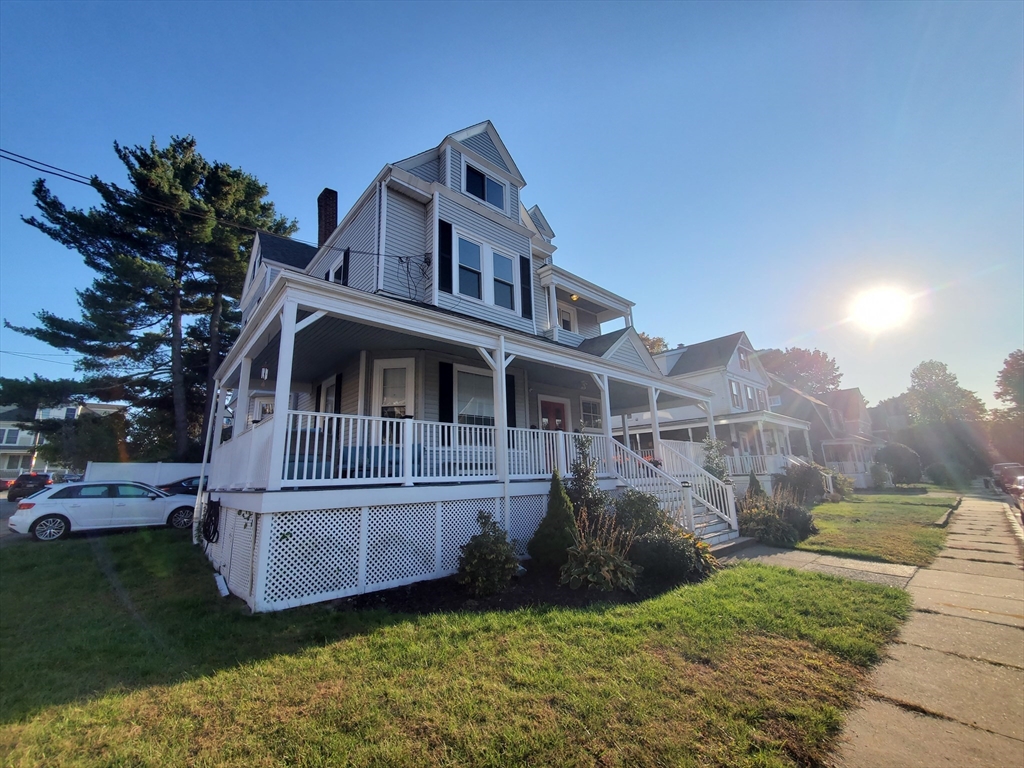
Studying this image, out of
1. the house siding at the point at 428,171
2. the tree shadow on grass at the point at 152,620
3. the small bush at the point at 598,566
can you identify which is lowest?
the tree shadow on grass at the point at 152,620

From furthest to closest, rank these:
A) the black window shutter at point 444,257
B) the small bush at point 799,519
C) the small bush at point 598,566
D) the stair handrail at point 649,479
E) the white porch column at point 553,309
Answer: the white porch column at point 553,309, the small bush at point 799,519, the black window shutter at point 444,257, the stair handrail at point 649,479, the small bush at point 598,566

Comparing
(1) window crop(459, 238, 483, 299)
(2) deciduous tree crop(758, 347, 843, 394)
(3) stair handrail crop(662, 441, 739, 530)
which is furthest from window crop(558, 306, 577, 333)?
(2) deciduous tree crop(758, 347, 843, 394)

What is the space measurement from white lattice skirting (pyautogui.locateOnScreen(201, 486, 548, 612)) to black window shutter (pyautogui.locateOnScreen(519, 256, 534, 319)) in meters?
6.05

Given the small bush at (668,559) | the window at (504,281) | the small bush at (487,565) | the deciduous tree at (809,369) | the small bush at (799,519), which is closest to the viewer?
the small bush at (487,565)

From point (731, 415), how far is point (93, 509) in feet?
79.6

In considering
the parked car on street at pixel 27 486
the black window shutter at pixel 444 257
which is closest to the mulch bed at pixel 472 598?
the black window shutter at pixel 444 257

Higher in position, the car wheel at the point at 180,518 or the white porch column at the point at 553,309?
the white porch column at the point at 553,309

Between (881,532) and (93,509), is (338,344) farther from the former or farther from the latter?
(881,532)

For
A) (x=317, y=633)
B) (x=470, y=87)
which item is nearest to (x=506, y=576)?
(x=317, y=633)

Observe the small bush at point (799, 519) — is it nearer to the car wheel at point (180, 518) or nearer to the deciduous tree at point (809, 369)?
the car wheel at point (180, 518)

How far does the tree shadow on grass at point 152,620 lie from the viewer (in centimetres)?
392

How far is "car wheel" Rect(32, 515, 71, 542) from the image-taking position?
35.9ft

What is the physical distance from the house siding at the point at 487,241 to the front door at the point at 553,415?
2.74 meters

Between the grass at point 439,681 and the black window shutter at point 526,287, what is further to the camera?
the black window shutter at point 526,287
